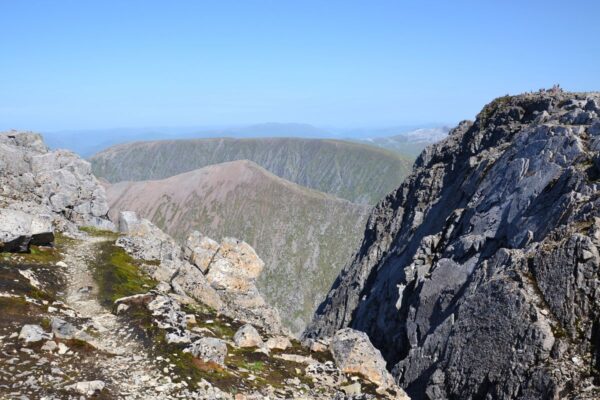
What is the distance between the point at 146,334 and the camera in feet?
75.8

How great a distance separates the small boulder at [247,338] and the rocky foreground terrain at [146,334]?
0.24 ft

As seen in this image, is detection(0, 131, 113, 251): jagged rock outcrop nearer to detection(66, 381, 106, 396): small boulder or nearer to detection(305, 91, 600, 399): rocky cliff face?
detection(66, 381, 106, 396): small boulder

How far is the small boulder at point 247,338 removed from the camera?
2636cm

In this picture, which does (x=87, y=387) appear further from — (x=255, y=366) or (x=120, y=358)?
(x=255, y=366)

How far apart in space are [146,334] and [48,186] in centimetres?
4813

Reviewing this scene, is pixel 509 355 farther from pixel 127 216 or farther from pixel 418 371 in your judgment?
pixel 127 216

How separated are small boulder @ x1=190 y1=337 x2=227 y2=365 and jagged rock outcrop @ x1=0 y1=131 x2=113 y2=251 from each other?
23200mm

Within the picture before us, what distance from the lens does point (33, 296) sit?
2661 cm

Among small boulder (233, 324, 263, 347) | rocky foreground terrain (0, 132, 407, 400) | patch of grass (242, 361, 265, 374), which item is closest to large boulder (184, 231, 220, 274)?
rocky foreground terrain (0, 132, 407, 400)

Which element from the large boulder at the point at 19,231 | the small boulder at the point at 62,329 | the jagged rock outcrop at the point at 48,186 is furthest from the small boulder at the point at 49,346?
the jagged rock outcrop at the point at 48,186

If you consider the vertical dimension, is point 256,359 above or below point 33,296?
below

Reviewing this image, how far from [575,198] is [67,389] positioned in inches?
1395

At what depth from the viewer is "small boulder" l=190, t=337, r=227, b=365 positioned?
2214cm

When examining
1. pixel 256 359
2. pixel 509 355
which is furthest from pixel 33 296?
pixel 509 355
